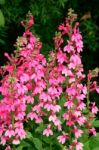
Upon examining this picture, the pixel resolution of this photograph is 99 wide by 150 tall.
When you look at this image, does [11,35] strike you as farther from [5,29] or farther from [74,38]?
[74,38]

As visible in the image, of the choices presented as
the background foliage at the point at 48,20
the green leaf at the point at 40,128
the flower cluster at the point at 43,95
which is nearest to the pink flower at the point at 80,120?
the flower cluster at the point at 43,95

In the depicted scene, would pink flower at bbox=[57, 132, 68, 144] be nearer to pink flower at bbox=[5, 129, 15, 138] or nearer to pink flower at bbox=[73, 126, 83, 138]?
pink flower at bbox=[73, 126, 83, 138]

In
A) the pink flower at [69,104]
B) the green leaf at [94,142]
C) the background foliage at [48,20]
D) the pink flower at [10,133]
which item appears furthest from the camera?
the background foliage at [48,20]

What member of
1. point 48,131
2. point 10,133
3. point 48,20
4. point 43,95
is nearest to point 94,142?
point 48,131

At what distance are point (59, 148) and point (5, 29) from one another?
143 centimetres

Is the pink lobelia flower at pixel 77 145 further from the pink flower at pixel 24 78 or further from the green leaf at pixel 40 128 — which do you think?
the pink flower at pixel 24 78

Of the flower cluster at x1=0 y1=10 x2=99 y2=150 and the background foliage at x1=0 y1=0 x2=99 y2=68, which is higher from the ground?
the background foliage at x1=0 y1=0 x2=99 y2=68

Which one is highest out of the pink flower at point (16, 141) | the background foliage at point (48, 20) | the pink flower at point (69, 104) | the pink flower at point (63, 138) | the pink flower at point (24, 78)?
the background foliage at point (48, 20)

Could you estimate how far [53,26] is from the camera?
5027 mm

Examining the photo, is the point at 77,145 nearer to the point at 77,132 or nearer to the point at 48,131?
the point at 77,132

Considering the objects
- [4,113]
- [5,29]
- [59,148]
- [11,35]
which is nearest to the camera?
[4,113]

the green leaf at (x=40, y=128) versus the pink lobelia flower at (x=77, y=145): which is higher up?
the green leaf at (x=40, y=128)

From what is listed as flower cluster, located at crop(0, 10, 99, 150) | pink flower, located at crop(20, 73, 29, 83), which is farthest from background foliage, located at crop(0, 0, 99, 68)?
pink flower, located at crop(20, 73, 29, 83)

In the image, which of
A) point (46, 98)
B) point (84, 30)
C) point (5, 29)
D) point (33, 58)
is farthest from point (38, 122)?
point (84, 30)
